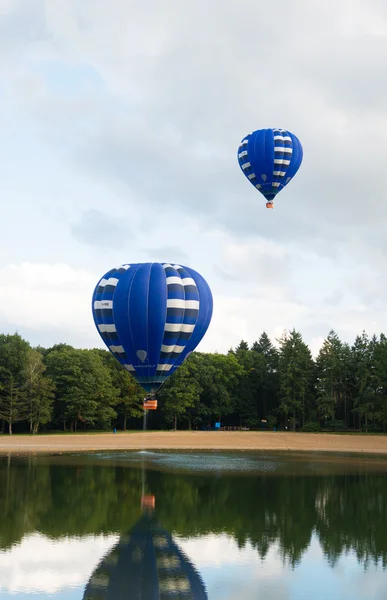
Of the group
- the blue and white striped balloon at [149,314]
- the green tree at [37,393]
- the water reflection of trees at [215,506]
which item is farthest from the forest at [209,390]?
the blue and white striped balloon at [149,314]

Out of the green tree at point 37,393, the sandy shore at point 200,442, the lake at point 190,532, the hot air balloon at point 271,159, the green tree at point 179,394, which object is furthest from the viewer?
the green tree at point 179,394

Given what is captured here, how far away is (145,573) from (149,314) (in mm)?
15683

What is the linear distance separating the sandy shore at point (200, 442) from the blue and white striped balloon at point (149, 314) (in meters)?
27.0

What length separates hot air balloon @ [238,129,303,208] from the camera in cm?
4894

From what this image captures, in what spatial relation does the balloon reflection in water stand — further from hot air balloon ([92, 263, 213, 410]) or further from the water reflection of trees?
hot air balloon ([92, 263, 213, 410])

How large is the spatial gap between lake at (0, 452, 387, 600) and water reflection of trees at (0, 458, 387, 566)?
0.07m

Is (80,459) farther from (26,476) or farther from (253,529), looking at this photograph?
(253,529)

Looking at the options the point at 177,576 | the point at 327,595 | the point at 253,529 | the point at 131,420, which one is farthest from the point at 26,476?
the point at 131,420

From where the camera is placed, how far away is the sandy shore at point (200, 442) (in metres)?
66.3

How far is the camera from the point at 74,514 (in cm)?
3456

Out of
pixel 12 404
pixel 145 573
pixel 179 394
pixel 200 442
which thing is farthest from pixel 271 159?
pixel 179 394

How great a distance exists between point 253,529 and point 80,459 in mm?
26565

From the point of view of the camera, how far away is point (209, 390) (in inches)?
3666

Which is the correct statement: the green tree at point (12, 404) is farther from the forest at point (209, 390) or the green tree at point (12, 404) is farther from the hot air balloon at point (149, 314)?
the hot air balloon at point (149, 314)
